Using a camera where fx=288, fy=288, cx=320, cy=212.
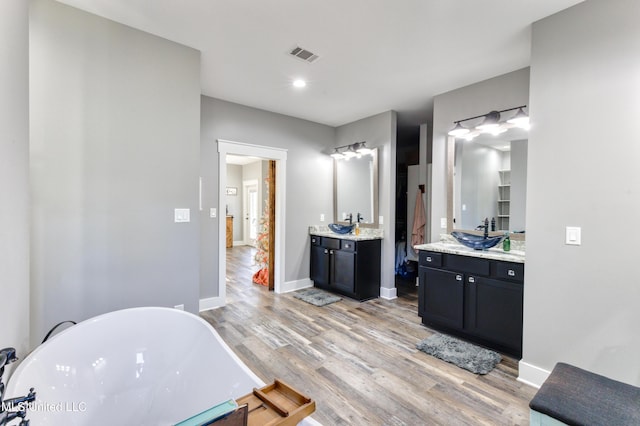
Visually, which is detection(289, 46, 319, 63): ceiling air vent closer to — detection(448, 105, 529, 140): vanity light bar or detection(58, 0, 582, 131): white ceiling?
detection(58, 0, 582, 131): white ceiling

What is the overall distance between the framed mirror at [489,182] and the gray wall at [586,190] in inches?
29.6

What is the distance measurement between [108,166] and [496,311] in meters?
3.54

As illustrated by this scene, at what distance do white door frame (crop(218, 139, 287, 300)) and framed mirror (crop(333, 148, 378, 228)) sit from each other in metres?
1.00

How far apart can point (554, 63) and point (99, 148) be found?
3.47 meters

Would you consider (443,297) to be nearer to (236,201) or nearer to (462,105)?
(462,105)

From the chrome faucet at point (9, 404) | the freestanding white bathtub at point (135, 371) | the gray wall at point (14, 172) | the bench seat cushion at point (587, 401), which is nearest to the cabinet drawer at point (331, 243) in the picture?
the freestanding white bathtub at point (135, 371)

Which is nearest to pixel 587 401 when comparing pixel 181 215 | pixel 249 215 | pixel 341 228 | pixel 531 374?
pixel 531 374

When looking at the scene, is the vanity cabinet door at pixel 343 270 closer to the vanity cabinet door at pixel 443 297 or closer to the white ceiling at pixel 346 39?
the vanity cabinet door at pixel 443 297

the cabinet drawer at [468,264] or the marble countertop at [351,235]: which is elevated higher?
the marble countertop at [351,235]

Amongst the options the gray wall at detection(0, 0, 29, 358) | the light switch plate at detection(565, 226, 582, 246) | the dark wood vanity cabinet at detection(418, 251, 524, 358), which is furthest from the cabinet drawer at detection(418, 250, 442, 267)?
the gray wall at detection(0, 0, 29, 358)

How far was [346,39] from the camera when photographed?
2463 mm

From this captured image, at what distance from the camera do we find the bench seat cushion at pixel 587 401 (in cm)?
126

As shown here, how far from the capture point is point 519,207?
9.56ft

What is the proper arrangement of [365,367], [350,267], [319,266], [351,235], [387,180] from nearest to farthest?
[365,367]
[350,267]
[387,180]
[351,235]
[319,266]
